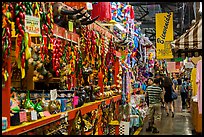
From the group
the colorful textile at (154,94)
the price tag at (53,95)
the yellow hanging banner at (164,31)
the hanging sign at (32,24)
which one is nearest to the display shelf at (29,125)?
the price tag at (53,95)

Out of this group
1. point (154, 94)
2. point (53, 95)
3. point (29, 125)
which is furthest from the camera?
point (154, 94)

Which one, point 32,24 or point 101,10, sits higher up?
point 101,10

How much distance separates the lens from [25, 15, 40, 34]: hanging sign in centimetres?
291

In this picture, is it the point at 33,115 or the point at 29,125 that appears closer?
the point at 29,125

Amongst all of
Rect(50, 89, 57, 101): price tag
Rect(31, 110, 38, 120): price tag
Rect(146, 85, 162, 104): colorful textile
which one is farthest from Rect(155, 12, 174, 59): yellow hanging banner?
Rect(31, 110, 38, 120): price tag

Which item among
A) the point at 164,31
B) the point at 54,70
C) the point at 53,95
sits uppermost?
the point at 164,31

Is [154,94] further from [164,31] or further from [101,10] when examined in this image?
[164,31]

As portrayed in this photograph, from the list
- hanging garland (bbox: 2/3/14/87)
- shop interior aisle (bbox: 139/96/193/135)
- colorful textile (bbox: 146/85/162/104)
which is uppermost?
hanging garland (bbox: 2/3/14/87)

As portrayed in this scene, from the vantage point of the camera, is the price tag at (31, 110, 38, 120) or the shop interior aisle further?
the shop interior aisle

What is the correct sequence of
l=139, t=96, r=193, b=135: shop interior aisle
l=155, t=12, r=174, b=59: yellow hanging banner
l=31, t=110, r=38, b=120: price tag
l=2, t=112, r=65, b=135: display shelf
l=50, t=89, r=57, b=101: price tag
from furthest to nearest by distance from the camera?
l=155, t=12, r=174, b=59: yellow hanging banner
l=139, t=96, r=193, b=135: shop interior aisle
l=50, t=89, r=57, b=101: price tag
l=31, t=110, r=38, b=120: price tag
l=2, t=112, r=65, b=135: display shelf

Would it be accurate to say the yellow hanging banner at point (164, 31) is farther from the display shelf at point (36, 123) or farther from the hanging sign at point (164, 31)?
the display shelf at point (36, 123)

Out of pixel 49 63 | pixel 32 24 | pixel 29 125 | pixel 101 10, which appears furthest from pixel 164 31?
pixel 29 125

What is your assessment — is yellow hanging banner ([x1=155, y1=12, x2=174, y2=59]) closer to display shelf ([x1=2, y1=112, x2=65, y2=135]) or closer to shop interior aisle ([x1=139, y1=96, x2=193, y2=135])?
shop interior aisle ([x1=139, y1=96, x2=193, y2=135])

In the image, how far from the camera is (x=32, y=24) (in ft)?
9.75
